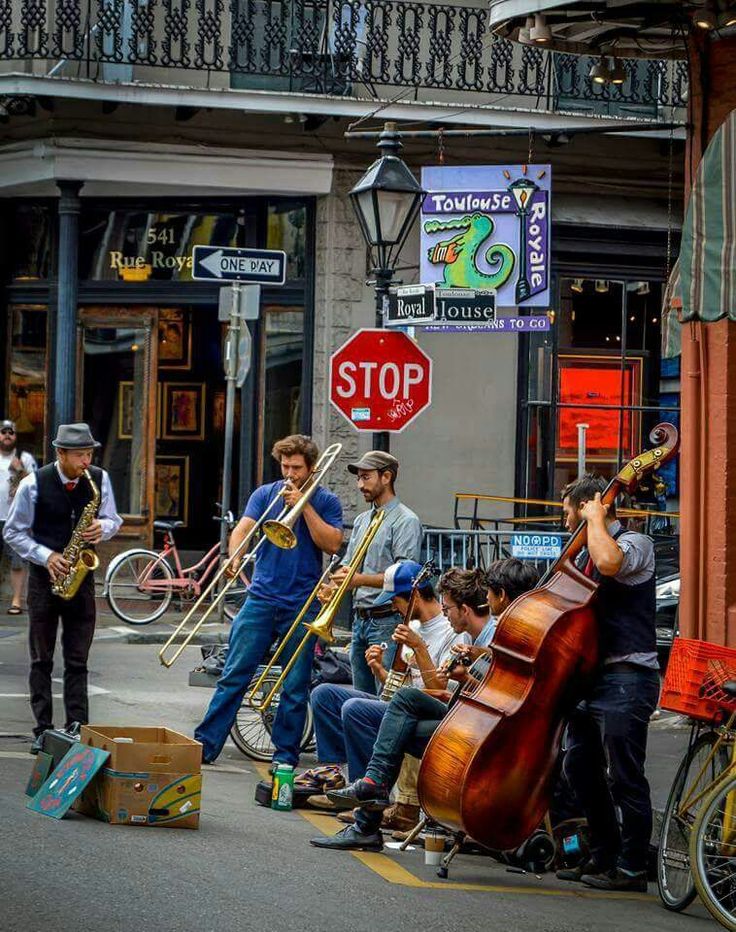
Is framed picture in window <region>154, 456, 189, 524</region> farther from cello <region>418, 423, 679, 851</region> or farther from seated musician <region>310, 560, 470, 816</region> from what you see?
cello <region>418, 423, 679, 851</region>

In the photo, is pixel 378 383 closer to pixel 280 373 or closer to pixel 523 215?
pixel 523 215

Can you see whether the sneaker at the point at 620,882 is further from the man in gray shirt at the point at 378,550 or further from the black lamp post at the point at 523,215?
the black lamp post at the point at 523,215

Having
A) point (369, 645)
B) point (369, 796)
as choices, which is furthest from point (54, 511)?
point (369, 796)

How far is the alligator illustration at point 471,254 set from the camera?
17.1m

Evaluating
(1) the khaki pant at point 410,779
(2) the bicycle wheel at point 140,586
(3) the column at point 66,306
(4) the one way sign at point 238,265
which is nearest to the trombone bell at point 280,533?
(1) the khaki pant at point 410,779

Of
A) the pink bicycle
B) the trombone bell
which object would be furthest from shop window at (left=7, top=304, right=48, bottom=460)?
the trombone bell

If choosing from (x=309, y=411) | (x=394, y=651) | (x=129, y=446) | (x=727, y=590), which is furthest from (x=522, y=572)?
(x=129, y=446)

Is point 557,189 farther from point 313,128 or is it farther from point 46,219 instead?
point 46,219

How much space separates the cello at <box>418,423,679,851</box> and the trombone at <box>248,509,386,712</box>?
6.40 feet

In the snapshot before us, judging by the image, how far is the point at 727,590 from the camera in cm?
1163

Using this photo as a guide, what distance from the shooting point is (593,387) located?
19812mm

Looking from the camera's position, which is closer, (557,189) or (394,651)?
(394,651)

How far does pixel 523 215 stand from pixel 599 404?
3434 mm

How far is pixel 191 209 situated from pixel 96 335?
5.92ft
